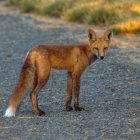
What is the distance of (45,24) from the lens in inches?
1068

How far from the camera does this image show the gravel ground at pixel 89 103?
8.77m

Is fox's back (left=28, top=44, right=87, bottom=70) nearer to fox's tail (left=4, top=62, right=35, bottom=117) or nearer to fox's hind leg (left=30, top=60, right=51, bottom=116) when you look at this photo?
fox's hind leg (left=30, top=60, right=51, bottom=116)

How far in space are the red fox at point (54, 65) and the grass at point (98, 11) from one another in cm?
1101

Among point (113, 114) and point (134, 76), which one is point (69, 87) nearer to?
point (113, 114)

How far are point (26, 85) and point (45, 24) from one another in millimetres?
17257

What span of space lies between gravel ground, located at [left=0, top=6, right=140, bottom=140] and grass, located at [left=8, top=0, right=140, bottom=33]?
379 centimetres

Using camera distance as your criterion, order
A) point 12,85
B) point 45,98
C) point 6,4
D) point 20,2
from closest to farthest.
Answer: point 45,98 → point 12,85 → point 20,2 → point 6,4

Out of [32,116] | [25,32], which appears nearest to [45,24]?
[25,32]

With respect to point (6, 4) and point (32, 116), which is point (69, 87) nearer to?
point (32, 116)

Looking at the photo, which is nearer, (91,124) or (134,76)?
(91,124)

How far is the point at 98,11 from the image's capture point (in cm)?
2570

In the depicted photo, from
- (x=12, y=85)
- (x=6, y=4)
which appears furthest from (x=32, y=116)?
(x=6, y=4)

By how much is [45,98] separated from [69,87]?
3.99 ft

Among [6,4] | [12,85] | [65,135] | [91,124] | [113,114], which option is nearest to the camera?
[65,135]
